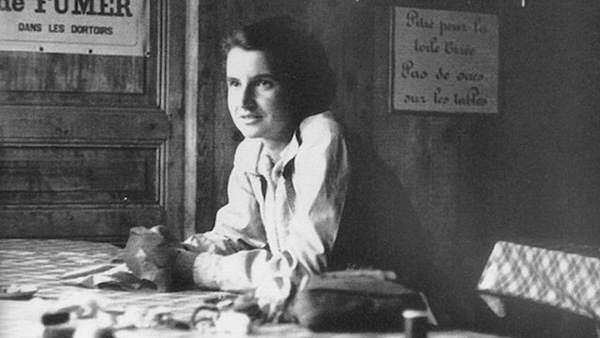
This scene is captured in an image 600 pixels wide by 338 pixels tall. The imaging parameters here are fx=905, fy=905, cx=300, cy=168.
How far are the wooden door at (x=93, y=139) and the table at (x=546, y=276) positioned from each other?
0.73 m

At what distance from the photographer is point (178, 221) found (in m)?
2.03

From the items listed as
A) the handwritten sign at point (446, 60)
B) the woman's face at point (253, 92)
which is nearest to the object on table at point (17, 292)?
the woman's face at point (253, 92)

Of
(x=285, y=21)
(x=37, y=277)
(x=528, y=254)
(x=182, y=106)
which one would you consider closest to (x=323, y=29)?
(x=182, y=106)

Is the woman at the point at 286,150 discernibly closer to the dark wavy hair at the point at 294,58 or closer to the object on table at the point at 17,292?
the dark wavy hair at the point at 294,58

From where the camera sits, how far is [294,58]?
105 cm

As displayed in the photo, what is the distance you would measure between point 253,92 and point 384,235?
22cm

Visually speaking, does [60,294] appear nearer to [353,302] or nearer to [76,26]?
[353,302]

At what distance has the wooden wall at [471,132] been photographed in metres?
1.97

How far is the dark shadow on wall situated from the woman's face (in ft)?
0.32

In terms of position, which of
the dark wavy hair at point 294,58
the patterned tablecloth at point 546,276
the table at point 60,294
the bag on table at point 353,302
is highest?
the dark wavy hair at point 294,58

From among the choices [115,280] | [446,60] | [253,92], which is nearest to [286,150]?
[253,92]

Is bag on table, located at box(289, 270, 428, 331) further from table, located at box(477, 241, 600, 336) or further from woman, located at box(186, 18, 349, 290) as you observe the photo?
table, located at box(477, 241, 600, 336)

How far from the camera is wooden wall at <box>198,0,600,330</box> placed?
1.97m

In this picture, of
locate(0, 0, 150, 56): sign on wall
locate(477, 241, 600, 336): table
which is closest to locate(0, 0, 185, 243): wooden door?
locate(0, 0, 150, 56): sign on wall
